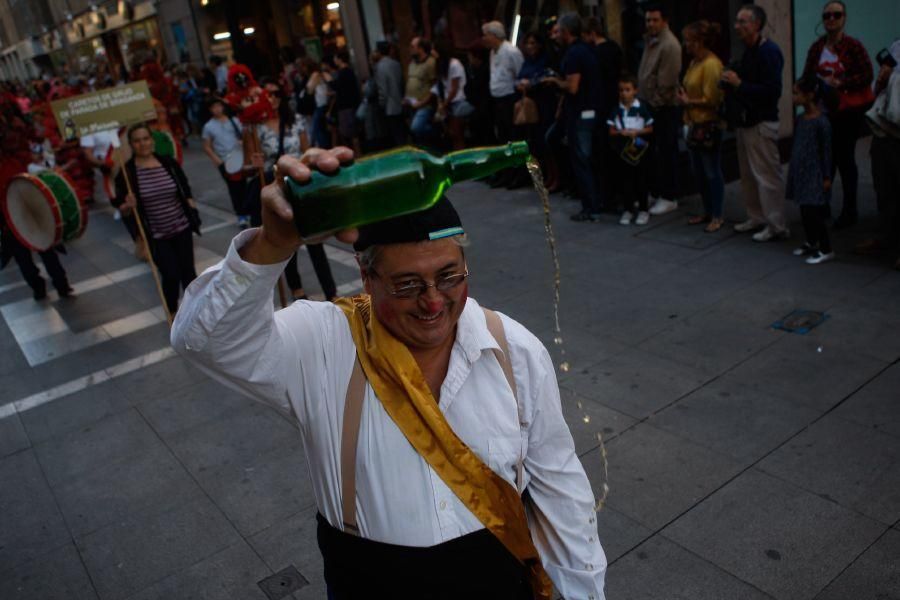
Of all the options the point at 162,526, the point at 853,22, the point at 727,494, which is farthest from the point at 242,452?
the point at 853,22

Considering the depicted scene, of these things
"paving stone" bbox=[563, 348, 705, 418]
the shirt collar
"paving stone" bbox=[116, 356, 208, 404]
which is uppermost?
the shirt collar

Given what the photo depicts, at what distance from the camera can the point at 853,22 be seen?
10.2 metres

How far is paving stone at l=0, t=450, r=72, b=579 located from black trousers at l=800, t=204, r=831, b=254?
6061 mm

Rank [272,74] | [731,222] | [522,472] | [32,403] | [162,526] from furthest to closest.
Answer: [272,74] < [731,222] < [32,403] < [162,526] < [522,472]

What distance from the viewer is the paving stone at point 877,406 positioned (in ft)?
14.0

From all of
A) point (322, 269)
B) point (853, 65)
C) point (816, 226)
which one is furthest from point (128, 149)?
point (853, 65)

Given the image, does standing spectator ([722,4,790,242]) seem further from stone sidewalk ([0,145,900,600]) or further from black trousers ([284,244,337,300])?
black trousers ([284,244,337,300])

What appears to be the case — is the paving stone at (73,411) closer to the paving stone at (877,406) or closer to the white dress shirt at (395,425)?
the white dress shirt at (395,425)

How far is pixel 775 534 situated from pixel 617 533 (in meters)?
0.72

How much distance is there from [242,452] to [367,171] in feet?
11.8

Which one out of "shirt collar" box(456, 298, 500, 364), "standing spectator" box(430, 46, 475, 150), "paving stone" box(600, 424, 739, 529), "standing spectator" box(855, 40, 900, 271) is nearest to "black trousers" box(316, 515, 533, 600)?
"shirt collar" box(456, 298, 500, 364)

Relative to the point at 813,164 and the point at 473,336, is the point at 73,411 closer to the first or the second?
the point at 473,336

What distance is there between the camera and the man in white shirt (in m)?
1.79

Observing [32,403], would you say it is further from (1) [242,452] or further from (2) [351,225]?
(2) [351,225]
